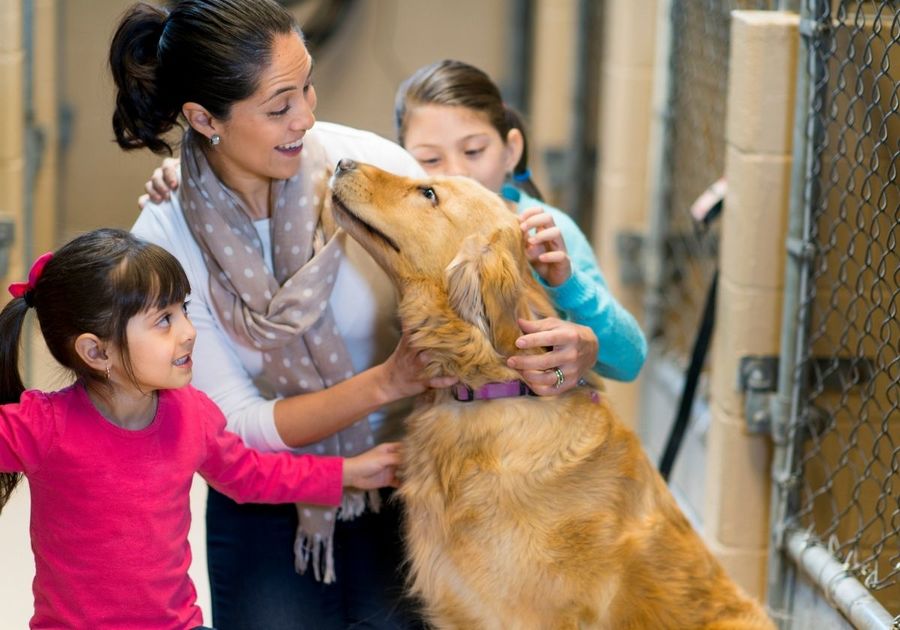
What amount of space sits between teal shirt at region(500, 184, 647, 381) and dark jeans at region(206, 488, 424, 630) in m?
0.48

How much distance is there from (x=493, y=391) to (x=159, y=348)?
53cm

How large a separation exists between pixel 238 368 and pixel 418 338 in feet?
1.41

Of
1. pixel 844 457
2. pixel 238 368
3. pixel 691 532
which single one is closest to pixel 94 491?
pixel 238 368

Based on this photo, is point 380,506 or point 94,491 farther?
point 380,506

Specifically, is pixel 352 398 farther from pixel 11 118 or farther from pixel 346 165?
pixel 11 118

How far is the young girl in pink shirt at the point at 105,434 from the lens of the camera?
5.29 feet

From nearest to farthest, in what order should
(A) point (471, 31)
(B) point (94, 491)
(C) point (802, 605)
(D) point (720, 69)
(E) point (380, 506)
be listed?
1. (B) point (94, 491)
2. (E) point (380, 506)
3. (C) point (802, 605)
4. (D) point (720, 69)
5. (A) point (471, 31)

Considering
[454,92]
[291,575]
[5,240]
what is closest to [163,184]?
[454,92]

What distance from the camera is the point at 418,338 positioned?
6.09ft

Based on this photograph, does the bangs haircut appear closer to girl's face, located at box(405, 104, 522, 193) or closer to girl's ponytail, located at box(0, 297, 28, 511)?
girl's ponytail, located at box(0, 297, 28, 511)

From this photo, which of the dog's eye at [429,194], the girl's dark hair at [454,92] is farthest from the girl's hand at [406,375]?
the girl's dark hair at [454,92]

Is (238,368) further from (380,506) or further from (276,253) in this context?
(380,506)

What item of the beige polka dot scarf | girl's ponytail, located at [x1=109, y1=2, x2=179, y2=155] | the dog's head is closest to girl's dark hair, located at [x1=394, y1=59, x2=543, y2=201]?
the beige polka dot scarf

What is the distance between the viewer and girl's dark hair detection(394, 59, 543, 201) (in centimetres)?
236
